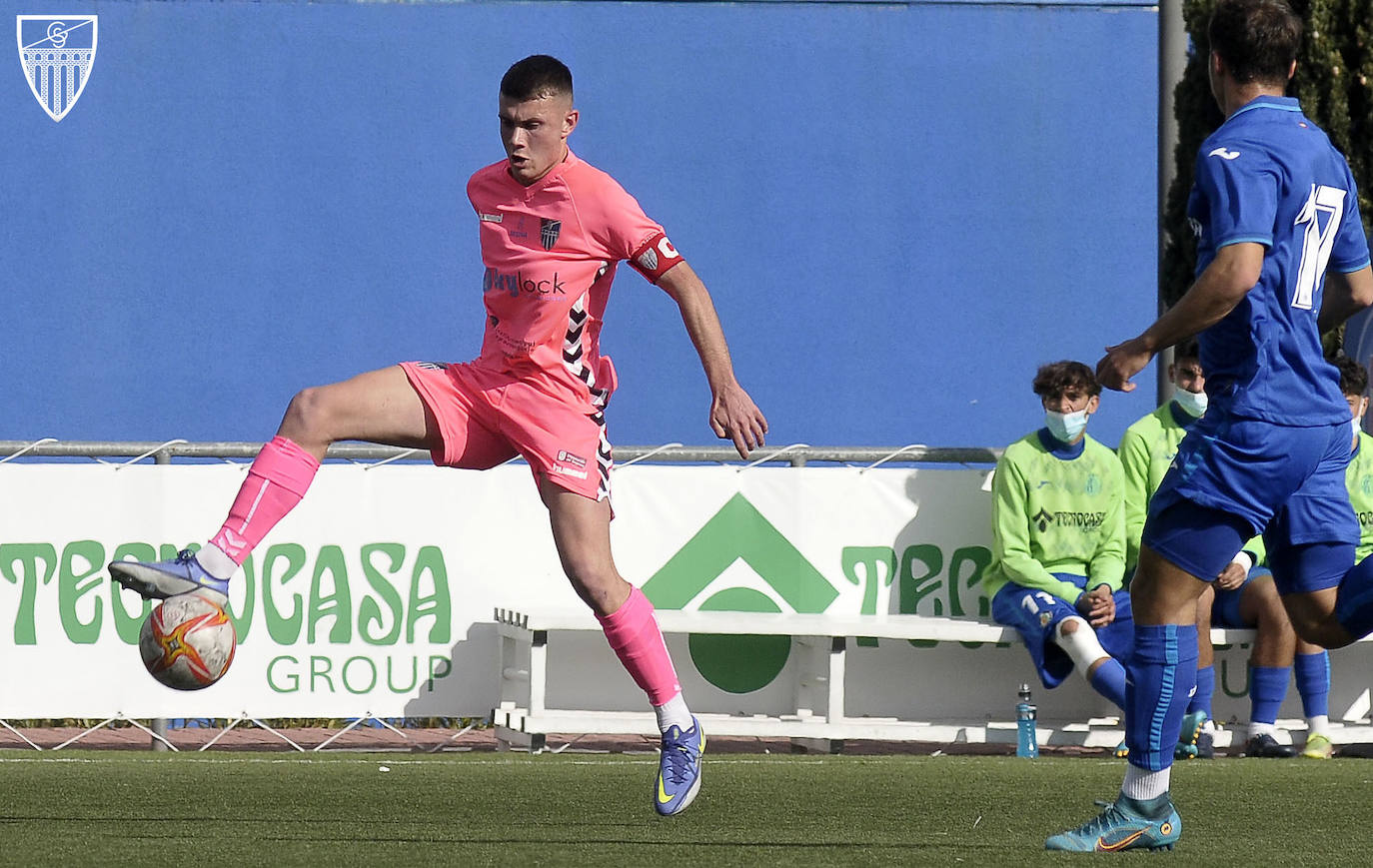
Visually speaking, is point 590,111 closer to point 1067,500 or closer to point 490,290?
point 1067,500

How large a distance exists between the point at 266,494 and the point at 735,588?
4538mm

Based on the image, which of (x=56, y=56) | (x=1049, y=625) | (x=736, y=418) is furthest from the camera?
(x=56, y=56)

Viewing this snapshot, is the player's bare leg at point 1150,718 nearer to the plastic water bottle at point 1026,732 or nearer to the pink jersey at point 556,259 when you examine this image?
the pink jersey at point 556,259

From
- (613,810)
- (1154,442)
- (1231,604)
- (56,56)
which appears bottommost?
(613,810)

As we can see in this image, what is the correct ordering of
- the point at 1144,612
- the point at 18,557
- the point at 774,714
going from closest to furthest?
the point at 1144,612
the point at 18,557
the point at 774,714

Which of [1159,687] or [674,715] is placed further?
[674,715]

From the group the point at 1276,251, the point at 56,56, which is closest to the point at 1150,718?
the point at 1276,251

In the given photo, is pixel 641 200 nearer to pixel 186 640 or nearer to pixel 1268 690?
pixel 1268 690

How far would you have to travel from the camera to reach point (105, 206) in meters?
12.2

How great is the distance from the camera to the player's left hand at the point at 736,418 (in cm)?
556

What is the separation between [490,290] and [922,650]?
4.46 metres

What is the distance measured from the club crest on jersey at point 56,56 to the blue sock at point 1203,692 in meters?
7.58

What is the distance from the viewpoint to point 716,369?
5.67 m

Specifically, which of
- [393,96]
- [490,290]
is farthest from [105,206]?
[490,290]
